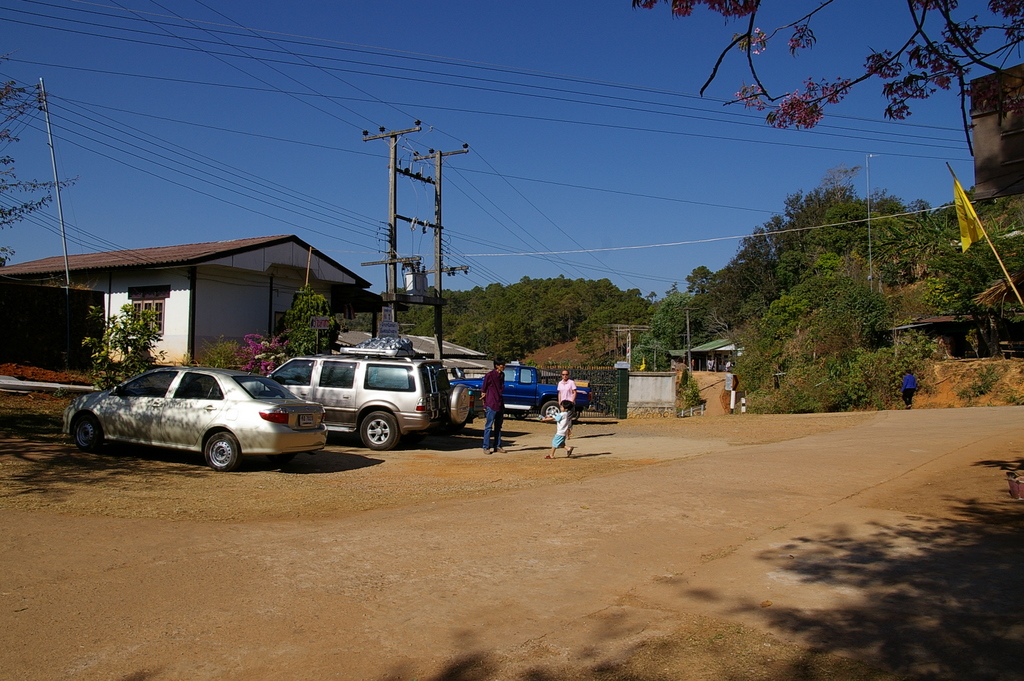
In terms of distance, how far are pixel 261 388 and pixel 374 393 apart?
3.47 metres

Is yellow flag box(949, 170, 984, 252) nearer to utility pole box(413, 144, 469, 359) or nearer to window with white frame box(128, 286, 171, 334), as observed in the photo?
utility pole box(413, 144, 469, 359)

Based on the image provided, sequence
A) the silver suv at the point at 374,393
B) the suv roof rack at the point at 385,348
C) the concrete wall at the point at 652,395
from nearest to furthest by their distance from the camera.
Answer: the silver suv at the point at 374,393, the suv roof rack at the point at 385,348, the concrete wall at the point at 652,395

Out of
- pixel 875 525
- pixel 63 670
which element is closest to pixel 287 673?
pixel 63 670

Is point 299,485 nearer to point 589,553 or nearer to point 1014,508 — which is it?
point 589,553

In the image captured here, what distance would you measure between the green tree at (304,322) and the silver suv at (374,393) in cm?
752

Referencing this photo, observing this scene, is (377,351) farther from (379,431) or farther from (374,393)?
(379,431)

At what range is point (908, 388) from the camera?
86.7 feet

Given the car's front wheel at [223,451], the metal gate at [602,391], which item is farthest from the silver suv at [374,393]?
the metal gate at [602,391]

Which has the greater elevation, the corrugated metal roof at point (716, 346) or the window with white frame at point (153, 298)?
the corrugated metal roof at point (716, 346)

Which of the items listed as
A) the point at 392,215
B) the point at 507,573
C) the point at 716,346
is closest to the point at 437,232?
the point at 392,215

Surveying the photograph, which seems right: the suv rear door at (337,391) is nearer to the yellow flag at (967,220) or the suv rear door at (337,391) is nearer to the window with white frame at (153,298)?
the window with white frame at (153,298)

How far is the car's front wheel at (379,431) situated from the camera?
580 inches

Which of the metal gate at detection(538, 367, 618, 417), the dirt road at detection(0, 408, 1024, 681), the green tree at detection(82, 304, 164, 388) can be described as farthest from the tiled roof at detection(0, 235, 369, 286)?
the dirt road at detection(0, 408, 1024, 681)

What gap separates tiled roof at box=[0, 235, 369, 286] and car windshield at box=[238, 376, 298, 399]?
11.5 m
